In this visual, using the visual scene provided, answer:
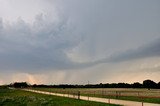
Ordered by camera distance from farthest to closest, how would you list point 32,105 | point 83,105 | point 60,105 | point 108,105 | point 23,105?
point 23,105, point 32,105, point 60,105, point 83,105, point 108,105

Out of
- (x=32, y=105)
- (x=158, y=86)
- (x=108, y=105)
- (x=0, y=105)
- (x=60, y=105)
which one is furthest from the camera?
(x=158, y=86)

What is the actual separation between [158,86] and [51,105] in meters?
145

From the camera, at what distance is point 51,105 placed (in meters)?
59.9

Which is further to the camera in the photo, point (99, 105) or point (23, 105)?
point (23, 105)

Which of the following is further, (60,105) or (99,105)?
(60,105)

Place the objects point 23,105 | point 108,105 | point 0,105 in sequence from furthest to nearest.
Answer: point 0,105 → point 23,105 → point 108,105

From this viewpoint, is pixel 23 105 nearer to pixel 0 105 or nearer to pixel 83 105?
pixel 0 105

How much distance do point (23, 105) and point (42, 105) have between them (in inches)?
319

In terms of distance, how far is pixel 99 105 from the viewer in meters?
50.8

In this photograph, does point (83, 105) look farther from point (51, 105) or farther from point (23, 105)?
point (23, 105)

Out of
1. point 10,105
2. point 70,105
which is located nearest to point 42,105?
point 70,105

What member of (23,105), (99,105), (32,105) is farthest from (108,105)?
(23,105)

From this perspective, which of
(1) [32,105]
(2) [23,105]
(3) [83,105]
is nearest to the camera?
(3) [83,105]

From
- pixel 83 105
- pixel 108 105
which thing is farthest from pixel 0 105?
pixel 108 105
